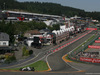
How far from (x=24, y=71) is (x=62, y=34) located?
54.8 metres

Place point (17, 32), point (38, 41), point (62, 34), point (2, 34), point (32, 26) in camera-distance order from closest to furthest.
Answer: point (2, 34), point (38, 41), point (17, 32), point (62, 34), point (32, 26)

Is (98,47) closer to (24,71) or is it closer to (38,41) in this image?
(38,41)

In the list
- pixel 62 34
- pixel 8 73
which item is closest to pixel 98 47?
pixel 62 34

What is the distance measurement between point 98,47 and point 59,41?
1721cm

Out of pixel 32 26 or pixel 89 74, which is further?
pixel 32 26

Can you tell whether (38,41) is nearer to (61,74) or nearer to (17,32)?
(17,32)

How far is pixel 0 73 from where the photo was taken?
32375mm

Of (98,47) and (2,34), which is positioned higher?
(2,34)

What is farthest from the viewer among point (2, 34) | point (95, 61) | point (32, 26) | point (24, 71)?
point (32, 26)

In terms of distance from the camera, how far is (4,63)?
39.4 metres

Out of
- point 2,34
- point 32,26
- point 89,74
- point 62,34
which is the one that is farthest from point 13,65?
point 32,26

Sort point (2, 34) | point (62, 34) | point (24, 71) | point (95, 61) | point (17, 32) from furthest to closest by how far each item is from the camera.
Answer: point (62, 34) → point (17, 32) → point (2, 34) → point (95, 61) → point (24, 71)

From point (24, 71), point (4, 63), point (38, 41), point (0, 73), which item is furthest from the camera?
point (38, 41)

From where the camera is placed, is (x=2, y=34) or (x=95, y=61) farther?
(x=2, y=34)
